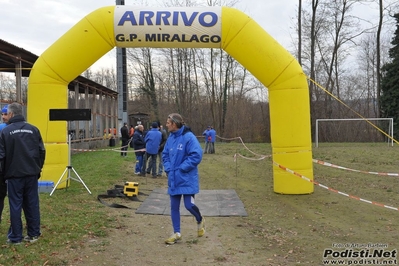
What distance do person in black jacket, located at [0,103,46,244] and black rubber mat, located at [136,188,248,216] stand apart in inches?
109

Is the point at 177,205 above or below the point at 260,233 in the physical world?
above

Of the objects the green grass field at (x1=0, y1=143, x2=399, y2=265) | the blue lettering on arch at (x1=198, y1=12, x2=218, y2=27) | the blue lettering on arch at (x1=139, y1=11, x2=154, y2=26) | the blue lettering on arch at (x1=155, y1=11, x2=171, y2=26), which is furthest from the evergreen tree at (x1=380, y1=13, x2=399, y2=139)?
the blue lettering on arch at (x1=139, y1=11, x2=154, y2=26)

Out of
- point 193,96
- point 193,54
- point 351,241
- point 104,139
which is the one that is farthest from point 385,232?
point 193,96

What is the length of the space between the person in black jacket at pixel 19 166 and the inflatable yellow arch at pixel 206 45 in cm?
418

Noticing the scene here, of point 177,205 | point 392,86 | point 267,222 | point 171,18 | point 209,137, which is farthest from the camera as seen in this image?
point 392,86

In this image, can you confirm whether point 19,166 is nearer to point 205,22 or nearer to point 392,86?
point 205,22

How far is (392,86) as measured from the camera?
37.2m

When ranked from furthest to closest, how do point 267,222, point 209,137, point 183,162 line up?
point 209,137 → point 267,222 → point 183,162

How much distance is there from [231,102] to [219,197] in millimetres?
37193

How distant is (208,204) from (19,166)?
440cm

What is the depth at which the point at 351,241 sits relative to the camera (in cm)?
627

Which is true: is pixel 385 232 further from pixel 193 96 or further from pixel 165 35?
pixel 193 96

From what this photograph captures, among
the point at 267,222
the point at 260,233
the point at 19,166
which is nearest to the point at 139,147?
the point at 267,222

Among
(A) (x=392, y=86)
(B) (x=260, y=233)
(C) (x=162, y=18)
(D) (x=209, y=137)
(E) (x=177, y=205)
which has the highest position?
(A) (x=392, y=86)
